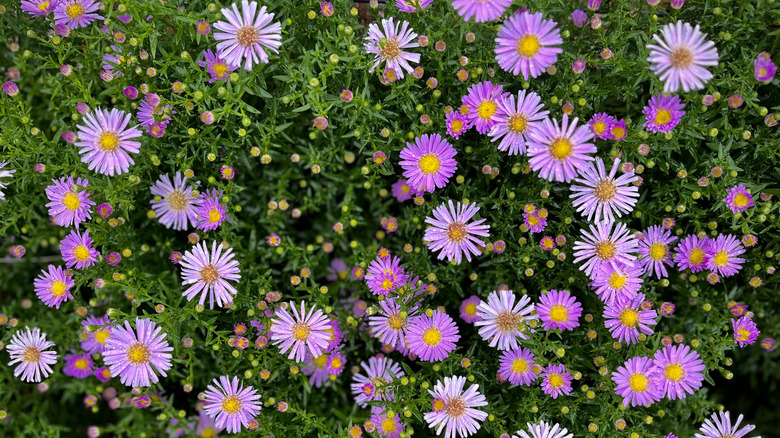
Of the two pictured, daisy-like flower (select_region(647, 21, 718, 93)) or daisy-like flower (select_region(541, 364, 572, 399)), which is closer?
daisy-like flower (select_region(647, 21, 718, 93))

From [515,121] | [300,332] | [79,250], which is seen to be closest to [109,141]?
[79,250]

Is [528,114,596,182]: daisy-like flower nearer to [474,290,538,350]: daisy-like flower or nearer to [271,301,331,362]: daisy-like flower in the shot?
[474,290,538,350]: daisy-like flower

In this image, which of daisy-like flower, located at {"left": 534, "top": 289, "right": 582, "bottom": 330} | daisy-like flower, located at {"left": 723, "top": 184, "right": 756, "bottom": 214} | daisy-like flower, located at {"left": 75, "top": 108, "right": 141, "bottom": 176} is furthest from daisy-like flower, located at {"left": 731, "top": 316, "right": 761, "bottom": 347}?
daisy-like flower, located at {"left": 75, "top": 108, "right": 141, "bottom": 176}

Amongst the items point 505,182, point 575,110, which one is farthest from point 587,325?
point 575,110

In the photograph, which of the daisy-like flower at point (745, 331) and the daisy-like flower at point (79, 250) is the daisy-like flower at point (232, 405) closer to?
the daisy-like flower at point (79, 250)

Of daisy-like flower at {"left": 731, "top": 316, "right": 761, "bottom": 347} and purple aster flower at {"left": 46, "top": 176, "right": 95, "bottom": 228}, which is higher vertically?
purple aster flower at {"left": 46, "top": 176, "right": 95, "bottom": 228}

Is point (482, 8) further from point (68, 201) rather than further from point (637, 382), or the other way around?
point (68, 201)
